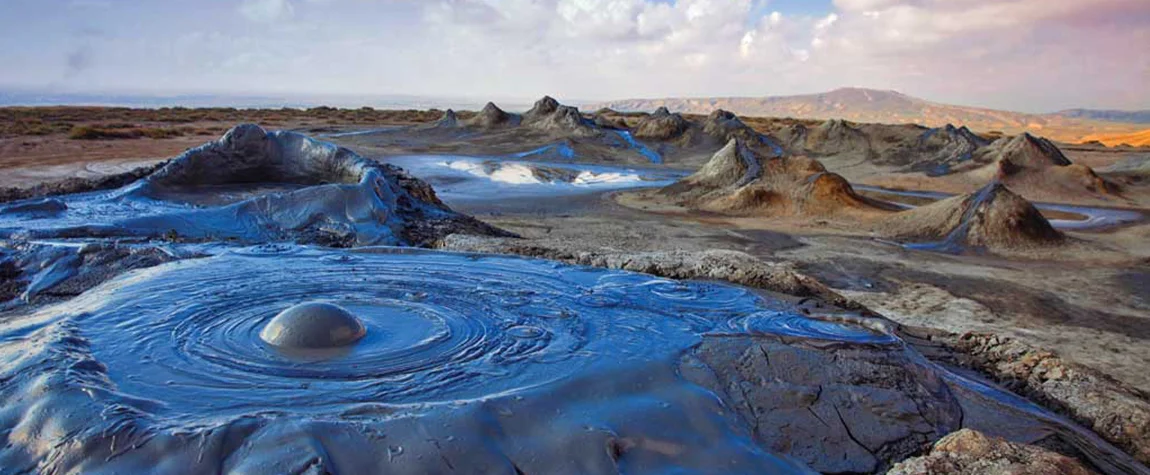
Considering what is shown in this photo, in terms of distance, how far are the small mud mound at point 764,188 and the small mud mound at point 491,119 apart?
49.5 ft

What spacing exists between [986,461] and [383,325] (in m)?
2.87

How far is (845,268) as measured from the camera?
8.88 meters

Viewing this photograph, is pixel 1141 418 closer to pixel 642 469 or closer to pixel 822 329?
pixel 822 329

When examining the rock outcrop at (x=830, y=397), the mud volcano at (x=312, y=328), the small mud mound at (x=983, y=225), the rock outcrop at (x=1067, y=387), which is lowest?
the small mud mound at (x=983, y=225)

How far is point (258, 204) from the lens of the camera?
6805mm

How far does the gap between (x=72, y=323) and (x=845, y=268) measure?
25.7ft

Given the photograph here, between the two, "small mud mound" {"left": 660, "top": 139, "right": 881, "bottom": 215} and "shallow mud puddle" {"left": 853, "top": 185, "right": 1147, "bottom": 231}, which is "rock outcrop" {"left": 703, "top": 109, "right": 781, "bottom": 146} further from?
"small mud mound" {"left": 660, "top": 139, "right": 881, "bottom": 215}

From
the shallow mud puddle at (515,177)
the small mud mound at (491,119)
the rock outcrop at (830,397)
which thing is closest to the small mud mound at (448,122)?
the small mud mound at (491,119)

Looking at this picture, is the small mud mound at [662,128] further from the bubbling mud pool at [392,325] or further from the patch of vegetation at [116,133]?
the bubbling mud pool at [392,325]

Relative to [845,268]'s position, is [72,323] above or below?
above

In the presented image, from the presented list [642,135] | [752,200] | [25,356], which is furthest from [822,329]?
[642,135]

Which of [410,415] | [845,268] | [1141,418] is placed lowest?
[845,268]

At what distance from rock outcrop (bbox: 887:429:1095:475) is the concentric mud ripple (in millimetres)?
1247

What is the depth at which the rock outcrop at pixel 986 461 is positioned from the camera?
2.55 meters
